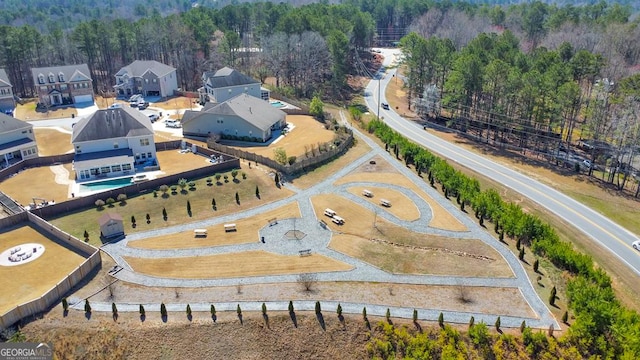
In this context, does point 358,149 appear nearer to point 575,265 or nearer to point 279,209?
point 279,209

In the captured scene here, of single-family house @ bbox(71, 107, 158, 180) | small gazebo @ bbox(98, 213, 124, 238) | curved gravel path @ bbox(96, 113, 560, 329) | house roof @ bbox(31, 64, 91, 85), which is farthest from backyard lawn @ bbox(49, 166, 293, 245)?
house roof @ bbox(31, 64, 91, 85)

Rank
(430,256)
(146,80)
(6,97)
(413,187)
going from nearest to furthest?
Answer: (430,256) → (413,187) → (6,97) → (146,80)

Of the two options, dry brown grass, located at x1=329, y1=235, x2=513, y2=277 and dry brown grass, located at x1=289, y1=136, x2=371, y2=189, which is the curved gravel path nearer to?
dry brown grass, located at x1=329, y1=235, x2=513, y2=277

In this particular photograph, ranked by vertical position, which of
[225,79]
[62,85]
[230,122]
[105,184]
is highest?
[225,79]

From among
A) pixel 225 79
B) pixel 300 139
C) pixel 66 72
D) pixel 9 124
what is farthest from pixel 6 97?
pixel 300 139

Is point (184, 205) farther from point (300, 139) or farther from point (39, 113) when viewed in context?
point (39, 113)

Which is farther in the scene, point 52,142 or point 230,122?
point 230,122

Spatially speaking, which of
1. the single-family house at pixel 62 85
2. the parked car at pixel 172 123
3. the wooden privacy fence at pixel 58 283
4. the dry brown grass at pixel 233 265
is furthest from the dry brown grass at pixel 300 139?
the single-family house at pixel 62 85
